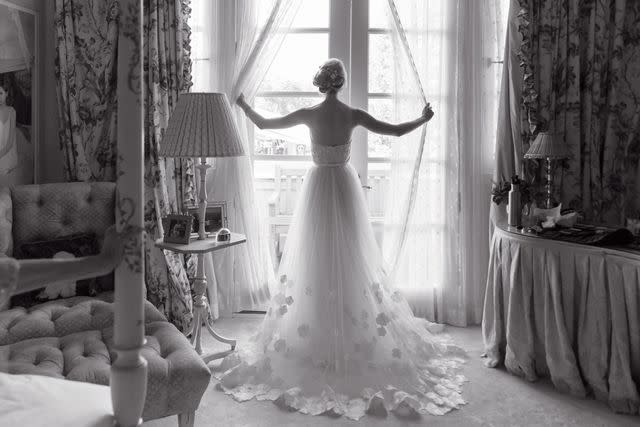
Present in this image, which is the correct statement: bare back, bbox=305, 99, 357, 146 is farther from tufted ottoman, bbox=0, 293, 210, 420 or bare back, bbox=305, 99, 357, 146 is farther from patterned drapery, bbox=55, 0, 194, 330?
tufted ottoman, bbox=0, 293, 210, 420

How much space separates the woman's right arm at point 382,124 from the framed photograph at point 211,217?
842 millimetres

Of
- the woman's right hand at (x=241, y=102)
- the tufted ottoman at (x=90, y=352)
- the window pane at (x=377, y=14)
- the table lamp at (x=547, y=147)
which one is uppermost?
the window pane at (x=377, y=14)

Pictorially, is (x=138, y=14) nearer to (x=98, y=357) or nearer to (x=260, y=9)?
(x=98, y=357)

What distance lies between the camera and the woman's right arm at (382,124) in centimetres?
296

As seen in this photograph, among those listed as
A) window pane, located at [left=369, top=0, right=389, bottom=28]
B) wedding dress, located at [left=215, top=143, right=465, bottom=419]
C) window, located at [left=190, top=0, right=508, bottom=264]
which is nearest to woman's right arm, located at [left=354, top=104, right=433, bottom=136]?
wedding dress, located at [left=215, top=143, right=465, bottom=419]

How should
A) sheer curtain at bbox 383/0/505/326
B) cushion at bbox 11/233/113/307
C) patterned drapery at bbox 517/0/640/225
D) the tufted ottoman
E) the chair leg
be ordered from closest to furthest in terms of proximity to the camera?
the tufted ottoman, the chair leg, cushion at bbox 11/233/113/307, patterned drapery at bbox 517/0/640/225, sheer curtain at bbox 383/0/505/326

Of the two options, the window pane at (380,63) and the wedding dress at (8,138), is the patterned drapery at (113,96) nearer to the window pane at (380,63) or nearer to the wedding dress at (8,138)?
the wedding dress at (8,138)

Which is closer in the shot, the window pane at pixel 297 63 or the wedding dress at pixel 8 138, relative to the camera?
the wedding dress at pixel 8 138

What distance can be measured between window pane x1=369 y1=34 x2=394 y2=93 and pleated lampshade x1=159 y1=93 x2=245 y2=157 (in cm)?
119

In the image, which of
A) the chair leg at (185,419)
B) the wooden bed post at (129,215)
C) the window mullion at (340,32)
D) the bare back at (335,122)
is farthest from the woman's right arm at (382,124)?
the wooden bed post at (129,215)

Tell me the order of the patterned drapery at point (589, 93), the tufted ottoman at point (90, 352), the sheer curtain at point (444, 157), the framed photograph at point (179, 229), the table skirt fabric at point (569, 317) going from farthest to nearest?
1. the sheer curtain at point (444, 157)
2. the patterned drapery at point (589, 93)
3. the framed photograph at point (179, 229)
4. the table skirt fabric at point (569, 317)
5. the tufted ottoman at point (90, 352)

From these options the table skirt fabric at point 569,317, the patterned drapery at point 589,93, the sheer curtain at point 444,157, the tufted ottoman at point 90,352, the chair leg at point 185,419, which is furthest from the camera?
the sheer curtain at point 444,157

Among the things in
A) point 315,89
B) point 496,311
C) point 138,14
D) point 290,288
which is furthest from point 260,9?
point 138,14

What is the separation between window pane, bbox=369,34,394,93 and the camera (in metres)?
3.47
